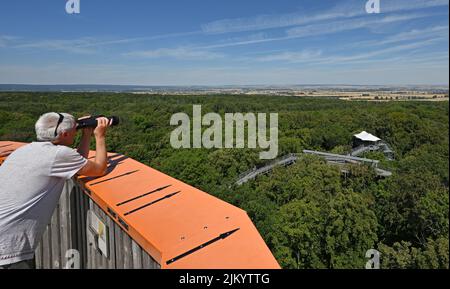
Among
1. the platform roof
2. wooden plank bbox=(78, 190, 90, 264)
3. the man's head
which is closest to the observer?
the man's head

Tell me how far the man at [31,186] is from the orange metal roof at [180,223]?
0.20m

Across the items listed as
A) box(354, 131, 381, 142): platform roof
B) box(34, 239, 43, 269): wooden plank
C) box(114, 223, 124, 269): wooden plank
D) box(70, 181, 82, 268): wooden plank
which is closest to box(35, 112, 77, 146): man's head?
box(70, 181, 82, 268): wooden plank

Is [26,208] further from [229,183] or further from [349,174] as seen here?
[349,174]

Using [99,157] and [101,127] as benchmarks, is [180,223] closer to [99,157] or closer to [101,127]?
[99,157]

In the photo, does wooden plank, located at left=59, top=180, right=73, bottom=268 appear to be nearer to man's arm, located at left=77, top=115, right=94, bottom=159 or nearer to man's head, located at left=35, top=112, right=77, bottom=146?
man's arm, located at left=77, top=115, right=94, bottom=159

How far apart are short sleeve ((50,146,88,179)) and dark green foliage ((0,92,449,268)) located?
1331 millimetres

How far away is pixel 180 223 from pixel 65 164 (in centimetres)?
65

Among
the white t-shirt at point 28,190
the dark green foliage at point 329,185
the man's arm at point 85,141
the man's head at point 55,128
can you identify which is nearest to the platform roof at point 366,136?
the dark green foliage at point 329,185

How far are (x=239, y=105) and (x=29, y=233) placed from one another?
141ft

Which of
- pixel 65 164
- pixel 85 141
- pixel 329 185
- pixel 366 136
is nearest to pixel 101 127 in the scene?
pixel 85 141

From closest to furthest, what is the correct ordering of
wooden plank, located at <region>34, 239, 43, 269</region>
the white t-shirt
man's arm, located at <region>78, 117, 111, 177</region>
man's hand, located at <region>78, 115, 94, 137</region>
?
the white t-shirt < man's arm, located at <region>78, 117, 111, 177</region> < man's hand, located at <region>78, 115, 94, 137</region> < wooden plank, located at <region>34, 239, 43, 269</region>

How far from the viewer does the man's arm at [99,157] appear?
1.68m

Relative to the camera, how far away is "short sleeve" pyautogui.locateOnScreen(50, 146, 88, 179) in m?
1.45
